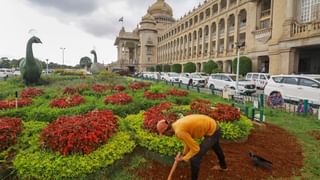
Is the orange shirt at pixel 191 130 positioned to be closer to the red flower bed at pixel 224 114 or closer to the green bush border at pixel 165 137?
the green bush border at pixel 165 137

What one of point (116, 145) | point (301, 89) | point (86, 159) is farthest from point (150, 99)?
point (301, 89)

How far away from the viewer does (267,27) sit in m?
30.7

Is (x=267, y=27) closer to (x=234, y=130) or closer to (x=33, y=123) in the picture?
(x=234, y=130)

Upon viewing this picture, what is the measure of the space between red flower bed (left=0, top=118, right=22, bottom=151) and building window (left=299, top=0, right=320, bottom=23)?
25119 millimetres

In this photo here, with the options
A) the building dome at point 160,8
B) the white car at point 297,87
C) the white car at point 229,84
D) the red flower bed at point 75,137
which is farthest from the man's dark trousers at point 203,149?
the building dome at point 160,8

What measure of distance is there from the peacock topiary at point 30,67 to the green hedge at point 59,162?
406 inches

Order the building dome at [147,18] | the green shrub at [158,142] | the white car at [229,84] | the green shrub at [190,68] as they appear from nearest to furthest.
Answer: the green shrub at [158,142], the white car at [229,84], the green shrub at [190,68], the building dome at [147,18]

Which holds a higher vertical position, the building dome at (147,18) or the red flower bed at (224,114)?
the building dome at (147,18)

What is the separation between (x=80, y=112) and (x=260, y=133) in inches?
202

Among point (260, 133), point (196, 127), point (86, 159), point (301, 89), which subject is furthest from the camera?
point (301, 89)

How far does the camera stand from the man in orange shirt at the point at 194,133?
3588mm

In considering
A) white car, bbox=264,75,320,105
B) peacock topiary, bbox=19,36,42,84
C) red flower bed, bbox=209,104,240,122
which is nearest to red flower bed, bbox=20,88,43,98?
peacock topiary, bbox=19,36,42,84

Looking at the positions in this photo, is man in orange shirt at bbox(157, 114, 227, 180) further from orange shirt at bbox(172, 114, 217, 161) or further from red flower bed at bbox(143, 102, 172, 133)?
red flower bed at bbox(143, 102, 172, 133)

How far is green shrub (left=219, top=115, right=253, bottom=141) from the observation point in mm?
5785
